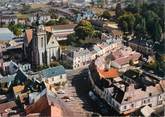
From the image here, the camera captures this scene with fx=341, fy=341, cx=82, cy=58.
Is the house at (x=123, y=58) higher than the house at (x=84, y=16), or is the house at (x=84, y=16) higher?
the house at (x=84, y=16)

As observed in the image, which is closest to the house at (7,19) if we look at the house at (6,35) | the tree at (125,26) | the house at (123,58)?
the house at (6,35)

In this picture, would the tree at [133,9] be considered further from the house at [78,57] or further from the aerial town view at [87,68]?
the house at [78,57]

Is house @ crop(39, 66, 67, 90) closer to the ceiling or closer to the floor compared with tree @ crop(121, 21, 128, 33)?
closer to the floor

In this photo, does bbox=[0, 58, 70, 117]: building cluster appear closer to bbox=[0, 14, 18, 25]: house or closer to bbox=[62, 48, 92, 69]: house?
bbox=[62, 48, 92, 69]: house

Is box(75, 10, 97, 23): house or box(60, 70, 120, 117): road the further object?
box(75, 10, 97, 23): house

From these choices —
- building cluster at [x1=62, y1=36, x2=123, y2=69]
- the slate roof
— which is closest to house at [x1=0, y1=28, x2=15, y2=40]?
building cluster at [x1=62, y1=36, x2=123, y2=69]

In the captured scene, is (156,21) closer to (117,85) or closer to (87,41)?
(87,41)

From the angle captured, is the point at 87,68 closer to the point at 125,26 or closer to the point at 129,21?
the point at 125,26

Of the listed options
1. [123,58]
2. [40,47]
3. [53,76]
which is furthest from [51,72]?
[123,58]
